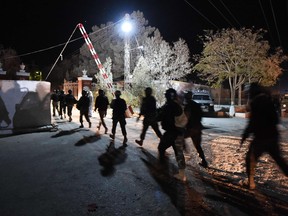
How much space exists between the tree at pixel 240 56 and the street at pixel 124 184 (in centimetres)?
1969

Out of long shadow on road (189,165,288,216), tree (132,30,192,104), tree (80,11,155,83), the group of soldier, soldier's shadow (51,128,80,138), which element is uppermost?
tree (80,11,155,83)

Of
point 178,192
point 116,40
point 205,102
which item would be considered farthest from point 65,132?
point 116,40

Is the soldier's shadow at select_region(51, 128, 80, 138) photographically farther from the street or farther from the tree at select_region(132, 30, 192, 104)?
the tree at select_region(132, 30, 192, 104)

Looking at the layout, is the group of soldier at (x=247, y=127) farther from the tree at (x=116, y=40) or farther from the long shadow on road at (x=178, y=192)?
the tree at (x=116, y=40)

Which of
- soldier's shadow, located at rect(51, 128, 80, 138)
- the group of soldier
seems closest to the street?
the group of soldier

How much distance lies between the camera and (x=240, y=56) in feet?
87.2

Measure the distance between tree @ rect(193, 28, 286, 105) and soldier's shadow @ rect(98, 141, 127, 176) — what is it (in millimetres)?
19188

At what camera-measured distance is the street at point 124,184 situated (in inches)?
166

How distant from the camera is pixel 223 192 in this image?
490 centimetres

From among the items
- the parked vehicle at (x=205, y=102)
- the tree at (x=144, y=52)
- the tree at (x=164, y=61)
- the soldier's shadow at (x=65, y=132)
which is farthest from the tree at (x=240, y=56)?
the soldier's shadow at (x=65, y=132)

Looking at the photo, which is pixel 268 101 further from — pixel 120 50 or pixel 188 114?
pixel 120 50

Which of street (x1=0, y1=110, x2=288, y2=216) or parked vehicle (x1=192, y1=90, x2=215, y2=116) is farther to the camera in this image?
parked vehicle (x1=192, y1=90, x2=215, y2=116)

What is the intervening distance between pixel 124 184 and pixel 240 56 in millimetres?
24026

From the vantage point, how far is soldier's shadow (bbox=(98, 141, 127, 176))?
20.1ft
